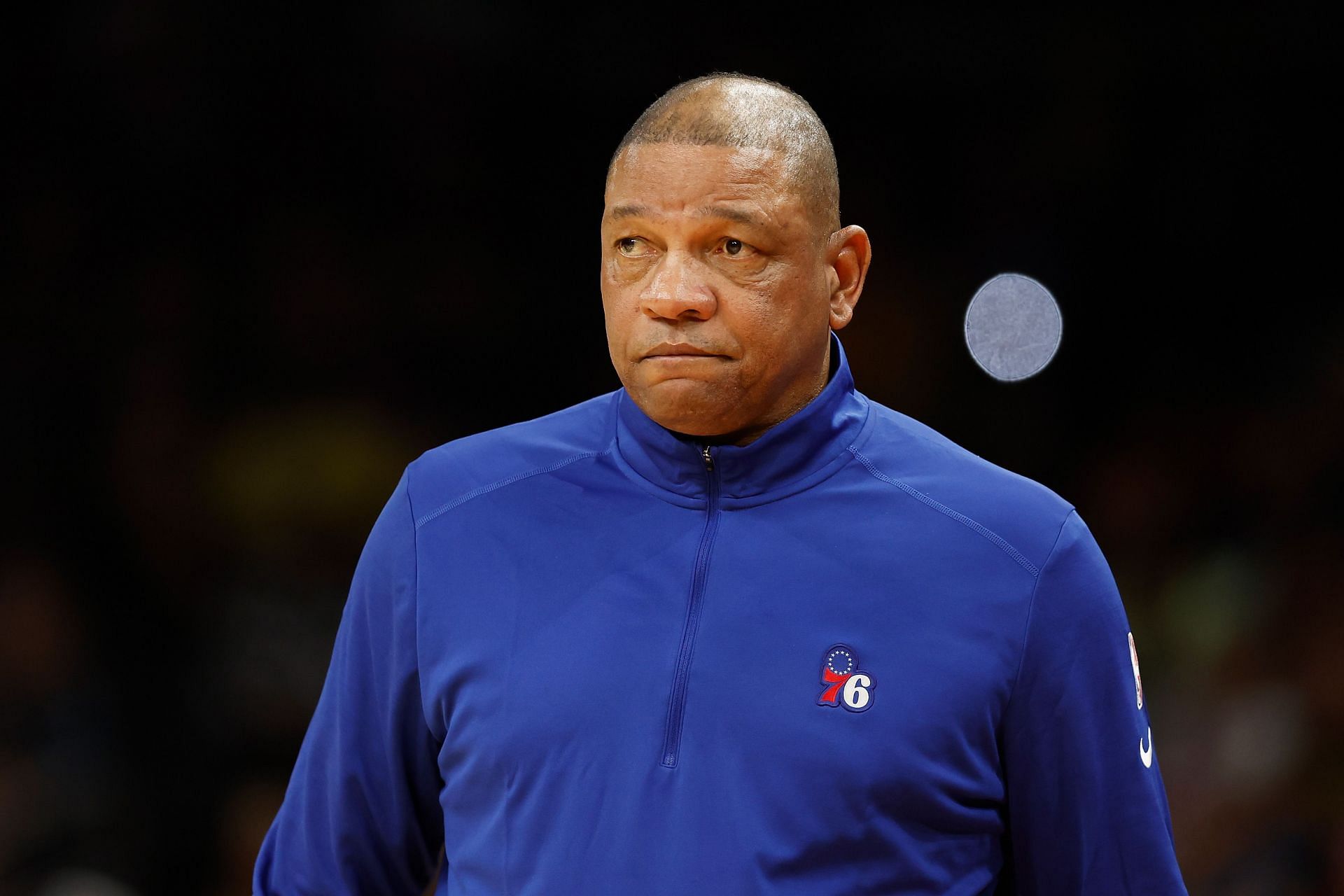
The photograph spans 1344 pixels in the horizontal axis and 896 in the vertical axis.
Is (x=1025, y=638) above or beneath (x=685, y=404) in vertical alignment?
beneath

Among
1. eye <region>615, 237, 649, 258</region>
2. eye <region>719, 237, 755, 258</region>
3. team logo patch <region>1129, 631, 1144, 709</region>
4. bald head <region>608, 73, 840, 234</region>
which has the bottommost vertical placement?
team logo patch <region>1129, 631, 1144, 709</region>

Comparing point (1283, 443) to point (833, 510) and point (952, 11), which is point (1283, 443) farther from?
point (833, 510)

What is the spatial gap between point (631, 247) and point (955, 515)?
0.44m

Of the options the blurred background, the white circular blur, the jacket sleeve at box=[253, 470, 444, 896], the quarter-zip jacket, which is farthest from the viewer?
the white circular blur

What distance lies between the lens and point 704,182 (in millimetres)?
1662

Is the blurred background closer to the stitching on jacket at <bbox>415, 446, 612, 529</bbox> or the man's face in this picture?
the stitching on jacket at <bbox>415, 446, 612, 529</bbox>

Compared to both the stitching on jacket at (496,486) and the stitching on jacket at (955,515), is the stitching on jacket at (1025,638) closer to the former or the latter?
the stitching on jacket at (955,515)

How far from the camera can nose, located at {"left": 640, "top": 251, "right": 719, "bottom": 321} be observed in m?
1.64

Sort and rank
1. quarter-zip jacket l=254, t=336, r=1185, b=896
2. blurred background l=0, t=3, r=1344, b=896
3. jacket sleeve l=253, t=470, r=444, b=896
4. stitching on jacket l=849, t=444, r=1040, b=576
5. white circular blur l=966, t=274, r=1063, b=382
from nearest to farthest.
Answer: quarter-zip jacket l=254, t=336, r=1185, b=896, stitching on jacket l=849, t=444, r=1040, b=576, jacket sleeve l=253, t=470, r=444, b=896, blurred background l=0, t=3, r=1344, b=896, white circular blur l=966, t=274, r=1063, b=382

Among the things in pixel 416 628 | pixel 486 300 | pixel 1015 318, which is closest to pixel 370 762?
pixel 416 628

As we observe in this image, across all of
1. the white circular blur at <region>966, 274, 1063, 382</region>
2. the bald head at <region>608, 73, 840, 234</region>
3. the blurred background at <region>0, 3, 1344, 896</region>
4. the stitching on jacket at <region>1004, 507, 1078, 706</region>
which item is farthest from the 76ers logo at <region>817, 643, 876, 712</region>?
the white circular blur at <region>966, 274, 1063, 382</region>

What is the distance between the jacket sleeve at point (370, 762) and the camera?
1.77m

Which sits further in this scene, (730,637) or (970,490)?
(970,490)

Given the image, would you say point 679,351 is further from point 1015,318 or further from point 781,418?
point 1015,318
